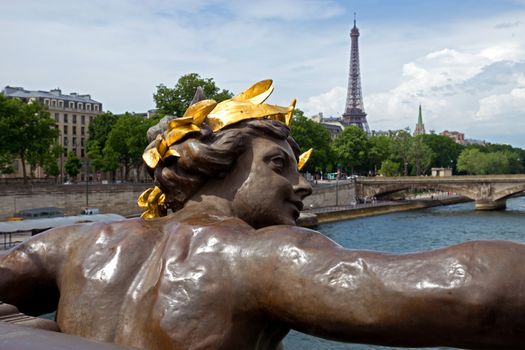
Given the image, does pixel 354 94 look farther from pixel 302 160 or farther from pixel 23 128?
pixel 302 160

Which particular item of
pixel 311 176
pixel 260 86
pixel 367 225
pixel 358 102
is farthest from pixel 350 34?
pixel 260 86

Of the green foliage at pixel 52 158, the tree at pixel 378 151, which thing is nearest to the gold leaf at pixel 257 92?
the green foliage at pixel 52 158

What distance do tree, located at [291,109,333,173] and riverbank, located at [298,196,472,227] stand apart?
615 cm

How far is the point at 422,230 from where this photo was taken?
3694 centimetres

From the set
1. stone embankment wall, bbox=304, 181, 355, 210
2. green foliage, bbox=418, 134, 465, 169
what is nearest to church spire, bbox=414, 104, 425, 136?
green foliage, bbox=418, 134, 465, 169

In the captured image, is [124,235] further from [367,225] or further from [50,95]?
[50,95]

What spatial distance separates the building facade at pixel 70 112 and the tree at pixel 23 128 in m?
31.0

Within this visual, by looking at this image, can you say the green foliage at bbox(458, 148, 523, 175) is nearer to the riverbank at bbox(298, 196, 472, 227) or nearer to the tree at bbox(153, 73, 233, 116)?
the riverbank at bbox(298, 196, 472, 227)

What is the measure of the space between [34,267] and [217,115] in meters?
0.90

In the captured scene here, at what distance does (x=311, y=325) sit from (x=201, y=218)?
2.06 ft

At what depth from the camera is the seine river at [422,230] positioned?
2957 centimetres

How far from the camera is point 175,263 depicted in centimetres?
193

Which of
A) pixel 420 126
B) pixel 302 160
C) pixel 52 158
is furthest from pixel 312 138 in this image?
pixel 420 126

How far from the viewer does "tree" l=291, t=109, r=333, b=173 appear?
5259 centimetres
